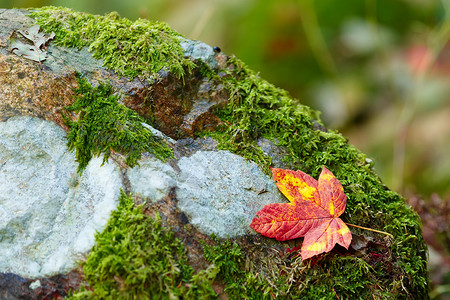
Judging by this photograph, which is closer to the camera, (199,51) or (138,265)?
(138,265)

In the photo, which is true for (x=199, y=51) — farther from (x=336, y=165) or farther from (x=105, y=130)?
(x=336, y=165)

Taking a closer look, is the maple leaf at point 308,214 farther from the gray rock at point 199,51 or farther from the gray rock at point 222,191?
the gray rock at point 199,51

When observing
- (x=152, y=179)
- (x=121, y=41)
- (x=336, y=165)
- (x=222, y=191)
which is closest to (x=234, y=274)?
(x=222, y=191)

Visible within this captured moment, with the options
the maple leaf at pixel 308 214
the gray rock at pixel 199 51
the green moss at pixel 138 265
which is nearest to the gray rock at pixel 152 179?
the green moss at pixel 138 265

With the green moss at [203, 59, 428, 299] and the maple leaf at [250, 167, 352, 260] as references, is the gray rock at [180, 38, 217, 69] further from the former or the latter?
the maple leaf at [250, 167, 352, 260]

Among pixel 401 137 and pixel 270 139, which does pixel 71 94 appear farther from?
pixel 401 137

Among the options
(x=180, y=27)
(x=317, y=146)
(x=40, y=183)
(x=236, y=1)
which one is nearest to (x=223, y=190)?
(x=317, y=146)
